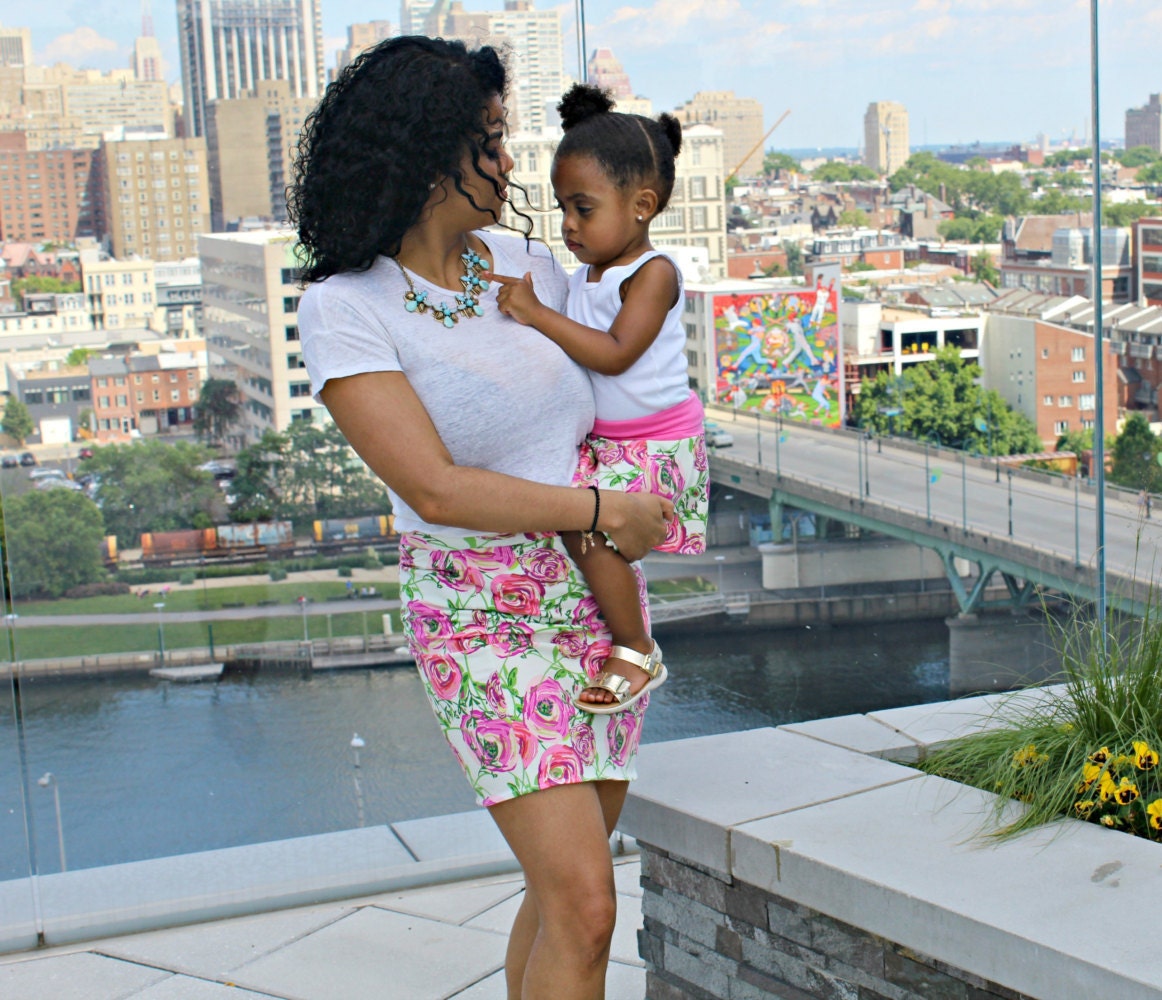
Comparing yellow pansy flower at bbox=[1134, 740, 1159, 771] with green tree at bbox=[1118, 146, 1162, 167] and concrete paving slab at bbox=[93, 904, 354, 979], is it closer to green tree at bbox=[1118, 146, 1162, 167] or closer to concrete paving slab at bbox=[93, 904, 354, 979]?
concrete paving slab at bbox=[93, 904, 354, 979]

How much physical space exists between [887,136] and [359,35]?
1.56 metres

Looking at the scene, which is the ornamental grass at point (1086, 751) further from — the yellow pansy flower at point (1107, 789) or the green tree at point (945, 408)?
the green tree at point (945, 408)

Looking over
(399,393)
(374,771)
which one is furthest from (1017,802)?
(374,771)

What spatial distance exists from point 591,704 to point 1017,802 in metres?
0.59

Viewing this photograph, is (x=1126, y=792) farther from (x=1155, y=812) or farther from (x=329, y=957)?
(x=329, y=957)

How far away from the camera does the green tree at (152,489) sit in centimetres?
347

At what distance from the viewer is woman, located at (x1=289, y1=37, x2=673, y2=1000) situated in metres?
1.30

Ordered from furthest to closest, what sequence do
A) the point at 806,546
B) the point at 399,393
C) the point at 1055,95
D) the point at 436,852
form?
the point at 806,546 < the point at 1055,95 < the point at 436,852 < the point at 399,393

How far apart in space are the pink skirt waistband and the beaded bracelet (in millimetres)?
109

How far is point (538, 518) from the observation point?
1.32 m

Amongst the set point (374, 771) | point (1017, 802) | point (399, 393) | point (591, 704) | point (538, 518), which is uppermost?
point (399, 393)

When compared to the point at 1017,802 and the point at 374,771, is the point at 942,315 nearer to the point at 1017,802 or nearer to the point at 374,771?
the point at 374,771

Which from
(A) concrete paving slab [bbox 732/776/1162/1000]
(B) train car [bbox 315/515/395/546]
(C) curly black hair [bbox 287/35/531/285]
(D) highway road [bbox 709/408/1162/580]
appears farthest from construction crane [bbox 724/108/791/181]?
(C) curly black hair [bbox 287/35/531/285]

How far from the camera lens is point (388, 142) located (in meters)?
1.32
